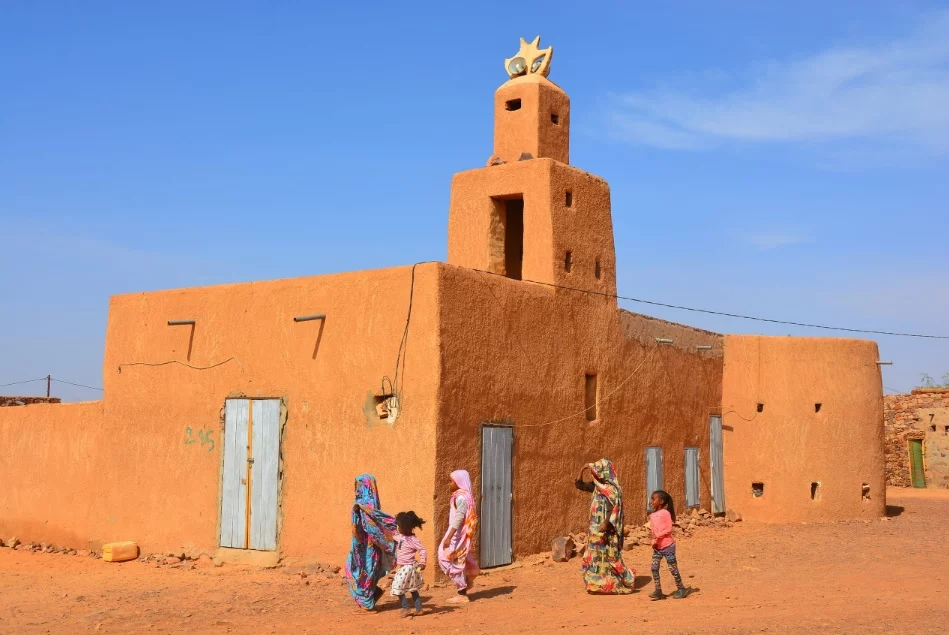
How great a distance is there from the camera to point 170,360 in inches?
543

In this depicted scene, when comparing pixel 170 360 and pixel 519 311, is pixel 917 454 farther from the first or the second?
pixel 170 360

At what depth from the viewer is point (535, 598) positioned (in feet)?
34.3

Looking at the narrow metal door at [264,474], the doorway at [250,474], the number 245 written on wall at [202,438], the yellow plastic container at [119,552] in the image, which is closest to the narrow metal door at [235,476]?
the doorway at [250,474]

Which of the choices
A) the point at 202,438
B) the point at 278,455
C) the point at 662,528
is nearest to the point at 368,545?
the point at 662,528

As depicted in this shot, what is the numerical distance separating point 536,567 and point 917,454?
62.5 feet

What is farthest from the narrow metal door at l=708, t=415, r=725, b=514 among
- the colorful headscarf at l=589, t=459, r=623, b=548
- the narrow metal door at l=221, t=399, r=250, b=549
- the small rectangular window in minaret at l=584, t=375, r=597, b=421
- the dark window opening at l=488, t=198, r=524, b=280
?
the narrow metal door at l=221, t=399, r=250, b=549

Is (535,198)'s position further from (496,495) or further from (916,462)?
(916,462)

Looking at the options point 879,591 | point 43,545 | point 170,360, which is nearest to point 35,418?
point 43,545

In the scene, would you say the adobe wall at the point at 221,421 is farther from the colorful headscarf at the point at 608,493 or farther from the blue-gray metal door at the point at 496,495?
the colorful headscarf at the point at 608,493

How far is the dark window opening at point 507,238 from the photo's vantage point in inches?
565

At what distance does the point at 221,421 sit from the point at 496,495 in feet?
12.7

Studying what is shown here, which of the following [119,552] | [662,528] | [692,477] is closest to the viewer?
[662,528]

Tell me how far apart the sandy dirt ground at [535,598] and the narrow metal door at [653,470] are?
3.96ft

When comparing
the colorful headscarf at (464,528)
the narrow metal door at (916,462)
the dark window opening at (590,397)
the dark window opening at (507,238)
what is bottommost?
the colorful headscarf at (464,528)
